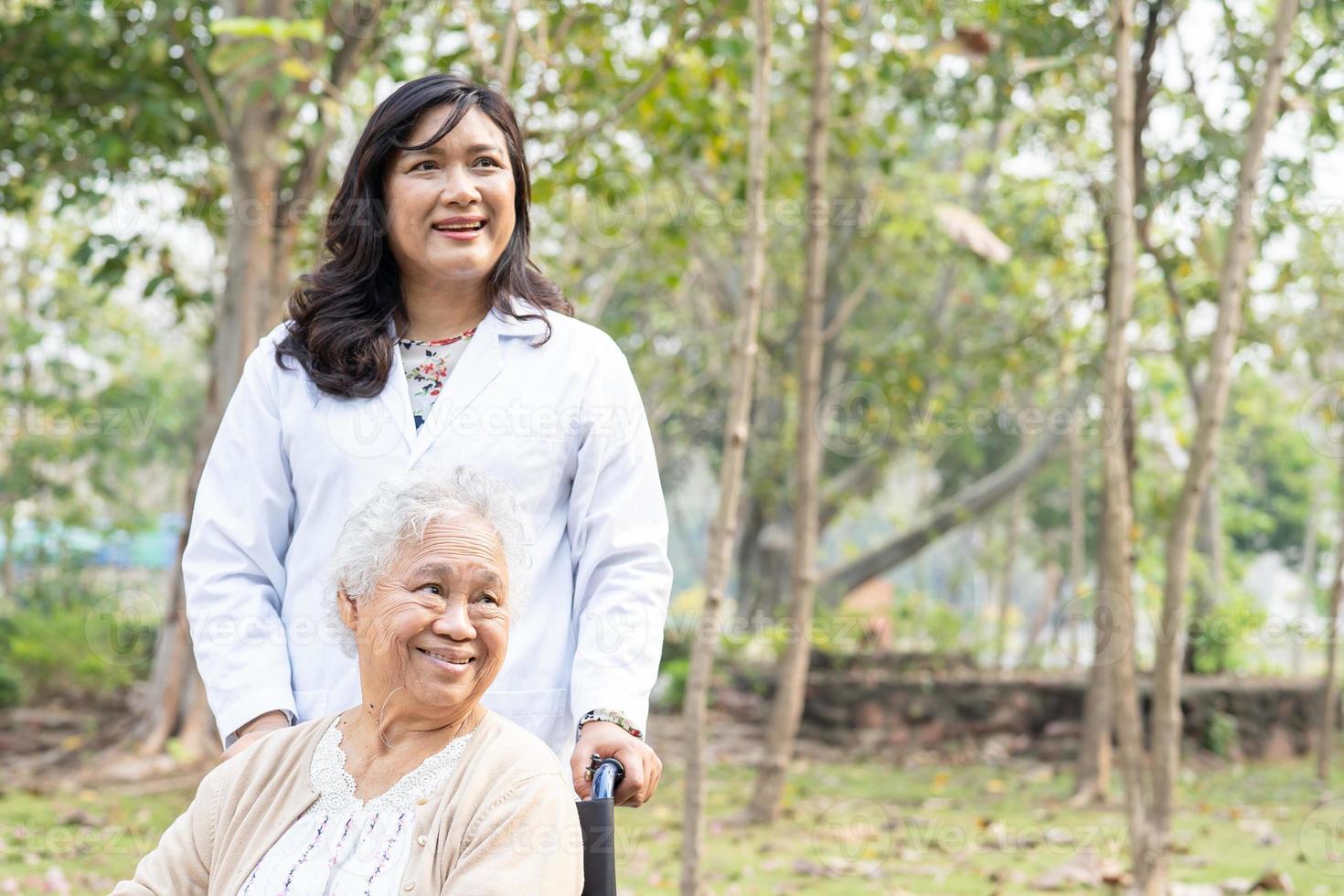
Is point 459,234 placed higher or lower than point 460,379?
higher

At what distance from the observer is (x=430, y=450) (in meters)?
2.22

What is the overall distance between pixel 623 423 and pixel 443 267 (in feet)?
1.23

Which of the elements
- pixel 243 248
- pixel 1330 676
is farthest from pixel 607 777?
pixel 1330 676

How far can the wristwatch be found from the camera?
7.08ft

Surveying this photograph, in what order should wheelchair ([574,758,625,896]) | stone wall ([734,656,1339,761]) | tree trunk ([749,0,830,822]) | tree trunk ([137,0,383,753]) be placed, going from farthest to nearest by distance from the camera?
stone wall ([734,656,1339,761]), tree trunk ([137,0,383,753]), tree trunk ([749,0,830,822]), wheelchair ([574,758,625,896])

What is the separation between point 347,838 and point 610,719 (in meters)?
0.42

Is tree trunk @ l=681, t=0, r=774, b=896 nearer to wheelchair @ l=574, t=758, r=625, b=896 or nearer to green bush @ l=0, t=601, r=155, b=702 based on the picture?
wheelchair @ l=574, t=758, r=625, b=896

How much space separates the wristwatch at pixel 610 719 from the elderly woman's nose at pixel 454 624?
0.90ft

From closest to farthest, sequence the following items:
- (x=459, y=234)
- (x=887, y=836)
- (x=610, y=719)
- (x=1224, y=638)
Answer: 1. (x=610, y=719)
2. (x=459, y=234)
3. (x=887, y=836)
4. (x=1224, y=638)

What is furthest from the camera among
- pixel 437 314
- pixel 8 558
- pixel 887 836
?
pixel 8 558

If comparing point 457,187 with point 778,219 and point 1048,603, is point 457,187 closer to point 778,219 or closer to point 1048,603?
point 778,219

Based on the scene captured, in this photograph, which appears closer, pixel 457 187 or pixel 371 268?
pixel 457 187

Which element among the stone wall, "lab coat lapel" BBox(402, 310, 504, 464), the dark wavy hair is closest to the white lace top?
"lab coat lapel" BBox(402, 310, 504, 464)

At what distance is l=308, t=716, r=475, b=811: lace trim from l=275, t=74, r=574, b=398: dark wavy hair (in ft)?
1.89
